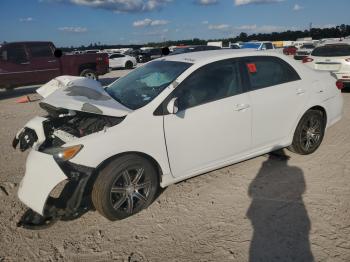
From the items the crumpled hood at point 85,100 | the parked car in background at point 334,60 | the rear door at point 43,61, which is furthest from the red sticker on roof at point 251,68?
the rear door at point 43,61

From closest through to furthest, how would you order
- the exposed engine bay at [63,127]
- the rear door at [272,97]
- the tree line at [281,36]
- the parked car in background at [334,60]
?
the exposed engine bay at [63,127]
the rear door at [272,97]
the parked car in background at [334,60]
the tree line at [281,36]

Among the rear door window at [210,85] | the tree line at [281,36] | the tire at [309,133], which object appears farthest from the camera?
the tree line at [281,36]

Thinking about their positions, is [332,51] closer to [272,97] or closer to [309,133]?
Answer: [309,133]

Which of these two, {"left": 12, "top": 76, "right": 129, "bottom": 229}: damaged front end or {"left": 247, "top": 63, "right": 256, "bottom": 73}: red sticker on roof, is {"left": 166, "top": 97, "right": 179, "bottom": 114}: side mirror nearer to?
{"left": 12, "top": 76, "right": 129, "bottom": 229}: damaged front end

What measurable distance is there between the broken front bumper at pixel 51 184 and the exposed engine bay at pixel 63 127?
355 mm

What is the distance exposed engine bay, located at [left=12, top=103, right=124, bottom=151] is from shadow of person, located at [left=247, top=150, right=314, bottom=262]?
72.3 inches

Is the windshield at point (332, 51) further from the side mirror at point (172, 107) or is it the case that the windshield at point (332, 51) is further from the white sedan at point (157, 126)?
the side mirror at point (172, 107)

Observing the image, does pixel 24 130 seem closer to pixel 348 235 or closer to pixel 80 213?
pixel 80 213

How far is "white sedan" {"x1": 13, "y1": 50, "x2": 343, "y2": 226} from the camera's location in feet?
10.4

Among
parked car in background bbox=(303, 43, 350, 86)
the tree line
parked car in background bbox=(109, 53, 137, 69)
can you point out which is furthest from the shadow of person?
the tree line

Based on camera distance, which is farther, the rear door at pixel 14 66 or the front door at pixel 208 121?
the rear door at pixel 14 66

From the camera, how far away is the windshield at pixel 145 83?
372 centimetres

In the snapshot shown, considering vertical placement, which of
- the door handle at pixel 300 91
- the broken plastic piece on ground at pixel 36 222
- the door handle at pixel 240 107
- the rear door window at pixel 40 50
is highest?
the rear door window at pixel 40 50

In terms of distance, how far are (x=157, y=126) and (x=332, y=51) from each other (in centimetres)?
831
